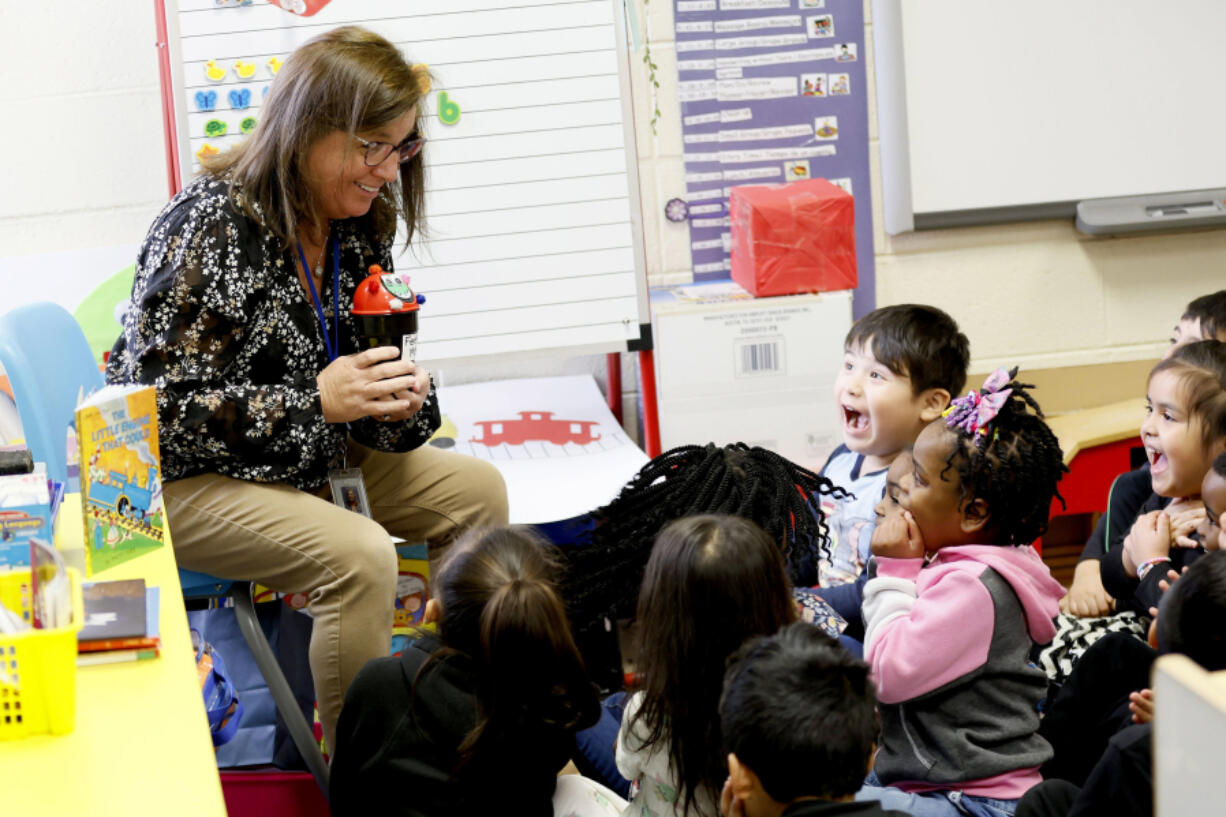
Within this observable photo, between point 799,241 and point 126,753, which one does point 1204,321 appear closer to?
point 799,241

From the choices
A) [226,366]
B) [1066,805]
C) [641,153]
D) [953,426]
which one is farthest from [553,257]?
[1066,805]

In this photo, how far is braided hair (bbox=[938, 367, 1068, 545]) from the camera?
1.74 metres

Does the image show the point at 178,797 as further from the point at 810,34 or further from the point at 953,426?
the point at 810,34

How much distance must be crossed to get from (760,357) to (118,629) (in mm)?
1825

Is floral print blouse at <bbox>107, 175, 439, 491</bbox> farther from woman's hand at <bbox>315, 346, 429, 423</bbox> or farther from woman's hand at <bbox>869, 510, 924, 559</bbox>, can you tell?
woman's hand at <bbox>869, 510, 924, 559</bbox>

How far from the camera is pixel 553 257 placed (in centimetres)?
287

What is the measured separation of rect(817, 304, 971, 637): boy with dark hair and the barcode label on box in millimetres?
427

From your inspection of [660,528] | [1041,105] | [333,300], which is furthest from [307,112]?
[1041,105]

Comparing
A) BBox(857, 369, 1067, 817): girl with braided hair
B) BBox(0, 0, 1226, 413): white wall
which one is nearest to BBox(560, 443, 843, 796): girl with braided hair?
BBox(857, 369, 1067, 817): girl with braided hair

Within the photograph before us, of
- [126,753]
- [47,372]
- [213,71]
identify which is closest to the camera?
[126,753]

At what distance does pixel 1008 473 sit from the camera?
1.74m

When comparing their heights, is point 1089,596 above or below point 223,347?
below

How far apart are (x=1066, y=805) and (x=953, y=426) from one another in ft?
1.84

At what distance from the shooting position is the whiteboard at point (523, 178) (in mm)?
2795
